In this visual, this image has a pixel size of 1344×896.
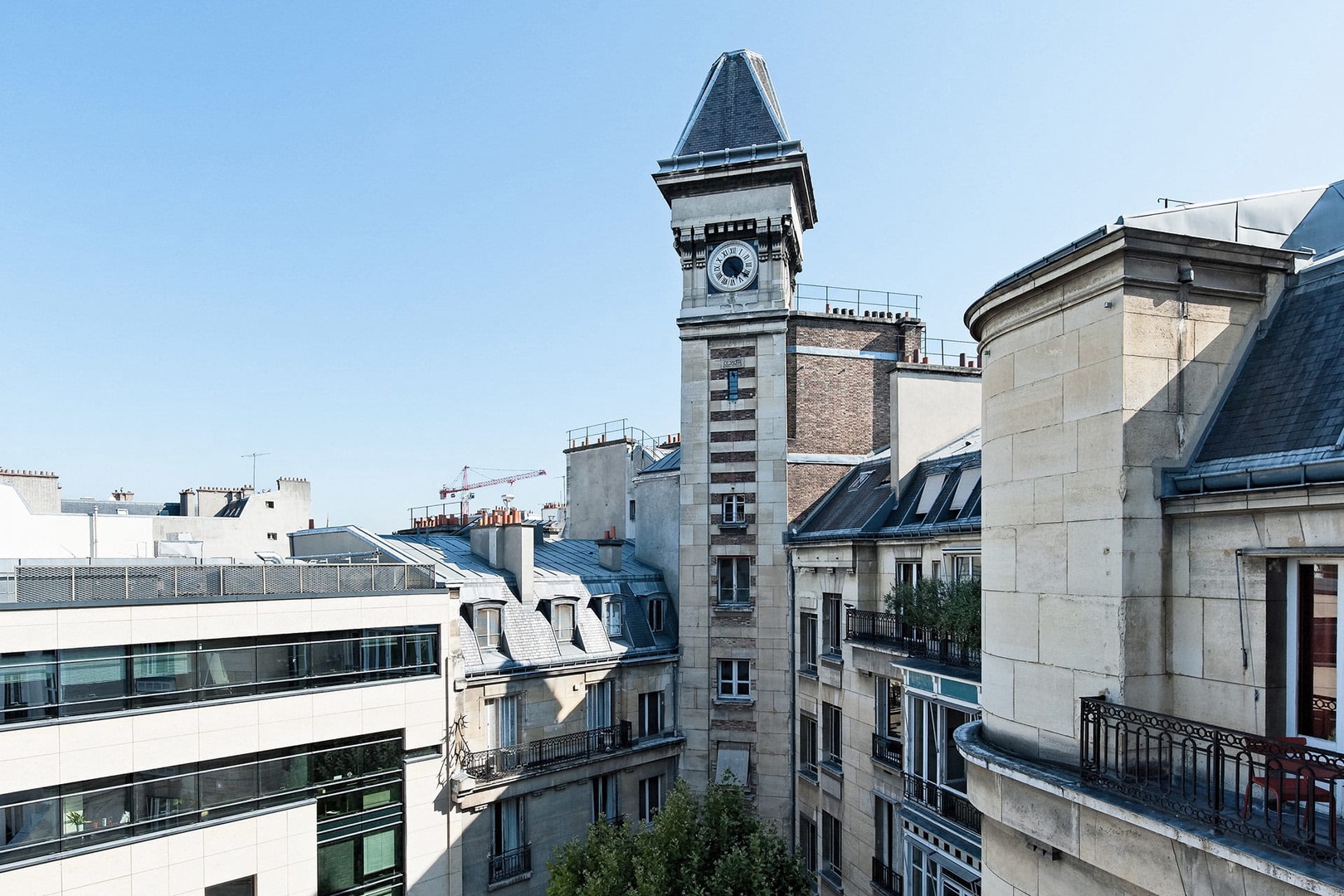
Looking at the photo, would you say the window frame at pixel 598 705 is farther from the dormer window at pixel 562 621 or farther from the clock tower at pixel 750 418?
the clock tower at pixel 750 418

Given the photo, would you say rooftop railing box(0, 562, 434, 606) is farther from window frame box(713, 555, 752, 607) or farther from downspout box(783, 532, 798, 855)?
downspout box(783, 532, 798, 855)

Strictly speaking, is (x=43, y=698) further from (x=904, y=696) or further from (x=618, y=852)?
(x=904, y=696)

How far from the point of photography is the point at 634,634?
27922mm

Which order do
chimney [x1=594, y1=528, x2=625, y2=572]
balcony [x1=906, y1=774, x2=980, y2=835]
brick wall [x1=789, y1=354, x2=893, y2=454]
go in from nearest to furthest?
1. balcony [x1=906, y1=774, x2=980, y2=835]
2. brick wall [x1=789, y1=354, x2=893, y2=454]
3. chimney [x1=594, y1=528, x2=625, y2=572]

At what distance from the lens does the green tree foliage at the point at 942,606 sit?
1470 cm

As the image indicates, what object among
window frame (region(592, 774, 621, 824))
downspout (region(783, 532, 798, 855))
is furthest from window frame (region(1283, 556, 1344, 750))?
window frame (region(592, 774, 621, 824))

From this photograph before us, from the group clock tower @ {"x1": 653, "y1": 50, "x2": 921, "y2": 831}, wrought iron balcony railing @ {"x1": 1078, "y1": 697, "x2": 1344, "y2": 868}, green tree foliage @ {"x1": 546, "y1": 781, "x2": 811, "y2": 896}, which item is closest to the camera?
wrought iron balcony railing @ {"x1": 1078, "y1": 697, "x2": 1344, "y2": 868}

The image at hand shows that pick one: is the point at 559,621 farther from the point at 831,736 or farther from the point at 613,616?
the point at 831,736

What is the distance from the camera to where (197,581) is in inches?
760

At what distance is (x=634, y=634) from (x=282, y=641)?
11.9 meters

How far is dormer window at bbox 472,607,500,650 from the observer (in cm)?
2428

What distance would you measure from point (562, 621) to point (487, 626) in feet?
9.50

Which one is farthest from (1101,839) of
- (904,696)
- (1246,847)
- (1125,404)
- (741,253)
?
(741,253)

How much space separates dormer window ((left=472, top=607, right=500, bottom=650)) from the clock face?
45.2 feet
